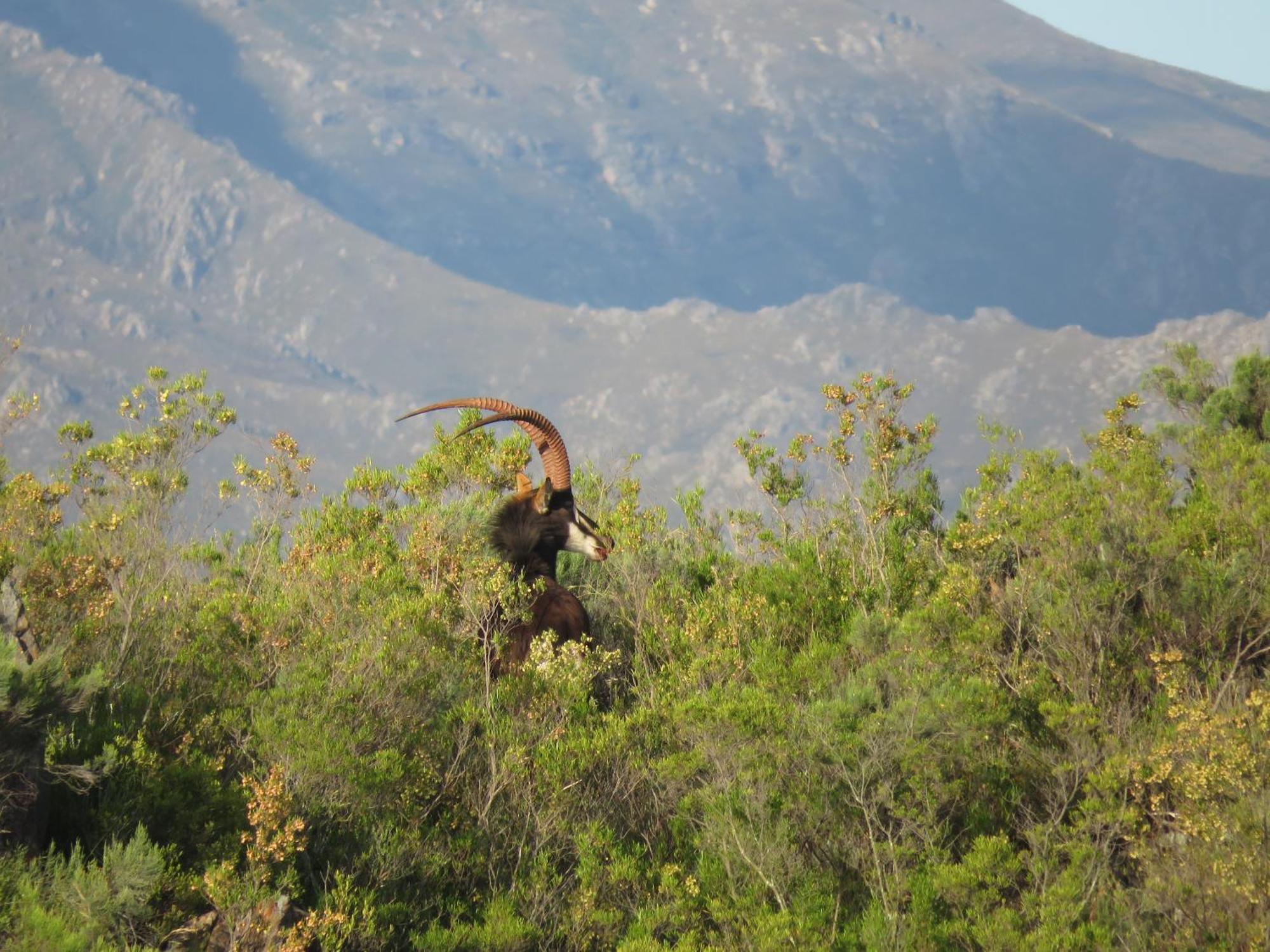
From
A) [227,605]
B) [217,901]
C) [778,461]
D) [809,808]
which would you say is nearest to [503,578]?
[227,605]

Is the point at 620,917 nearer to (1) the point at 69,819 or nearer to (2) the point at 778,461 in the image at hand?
(1) the point at 69,819

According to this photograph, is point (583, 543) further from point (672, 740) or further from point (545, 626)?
point (672, 740)

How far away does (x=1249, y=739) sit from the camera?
11.2 meters

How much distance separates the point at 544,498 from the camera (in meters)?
17.4

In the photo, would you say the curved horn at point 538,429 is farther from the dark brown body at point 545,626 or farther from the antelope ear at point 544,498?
the dark brown body at point 545,626

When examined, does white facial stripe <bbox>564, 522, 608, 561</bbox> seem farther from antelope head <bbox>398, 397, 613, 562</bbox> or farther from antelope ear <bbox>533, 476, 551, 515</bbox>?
antelope ear <bbox>533, 476, 551, 515</bbox>

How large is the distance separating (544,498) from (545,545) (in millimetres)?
606

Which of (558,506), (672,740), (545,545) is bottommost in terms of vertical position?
(672,740)

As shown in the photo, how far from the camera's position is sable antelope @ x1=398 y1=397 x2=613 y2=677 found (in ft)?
51.9

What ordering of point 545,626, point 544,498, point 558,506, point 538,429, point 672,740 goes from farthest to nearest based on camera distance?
1. point 538,429
2. point 558,506
3. point 544,498
4. point 545,626
5. point 672,740

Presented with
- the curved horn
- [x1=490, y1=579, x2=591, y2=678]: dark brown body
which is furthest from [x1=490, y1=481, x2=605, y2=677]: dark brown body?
→ the curved horn

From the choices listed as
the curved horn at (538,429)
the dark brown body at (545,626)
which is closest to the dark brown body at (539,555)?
the dark brown body at (545,626)

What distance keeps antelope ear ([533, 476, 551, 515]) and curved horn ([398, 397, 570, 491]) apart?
0.32 meters

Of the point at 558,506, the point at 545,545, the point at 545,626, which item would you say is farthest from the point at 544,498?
the point at 545,626
